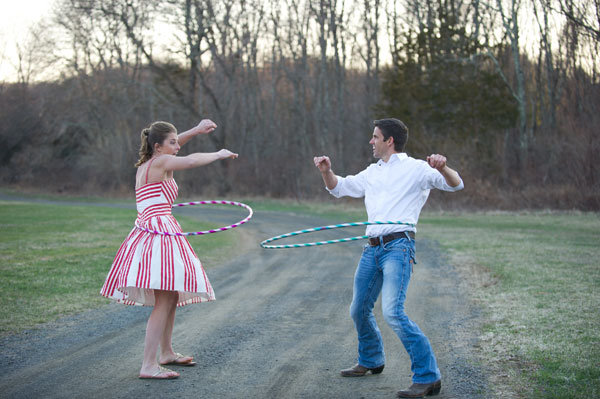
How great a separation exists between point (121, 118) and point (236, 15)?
1265 centimetres

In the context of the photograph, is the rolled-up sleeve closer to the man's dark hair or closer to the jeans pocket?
the man's dark hair

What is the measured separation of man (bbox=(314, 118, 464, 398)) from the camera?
5.30m

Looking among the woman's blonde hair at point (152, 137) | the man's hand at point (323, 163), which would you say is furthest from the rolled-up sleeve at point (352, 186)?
the woman's blonde hair at point (152, 137)

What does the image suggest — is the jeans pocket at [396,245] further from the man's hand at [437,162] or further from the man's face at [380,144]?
the man's face at [380,144]

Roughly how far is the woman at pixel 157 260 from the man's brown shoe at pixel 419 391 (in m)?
1.98

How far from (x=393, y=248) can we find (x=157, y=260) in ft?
6.79

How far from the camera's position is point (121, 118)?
49812 millimetres

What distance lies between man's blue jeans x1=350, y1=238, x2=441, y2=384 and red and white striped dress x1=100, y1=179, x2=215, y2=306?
145 centimetres

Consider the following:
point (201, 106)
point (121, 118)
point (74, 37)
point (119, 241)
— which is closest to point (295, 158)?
point (201, 106)

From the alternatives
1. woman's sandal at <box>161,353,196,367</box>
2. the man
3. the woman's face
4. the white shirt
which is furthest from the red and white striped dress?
the white shirt

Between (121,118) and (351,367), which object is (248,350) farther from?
(121,118)

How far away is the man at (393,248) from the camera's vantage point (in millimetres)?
5301

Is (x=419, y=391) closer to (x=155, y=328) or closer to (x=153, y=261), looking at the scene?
(x=155, y=328)

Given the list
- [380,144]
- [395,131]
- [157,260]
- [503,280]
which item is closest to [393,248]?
[380,144]
